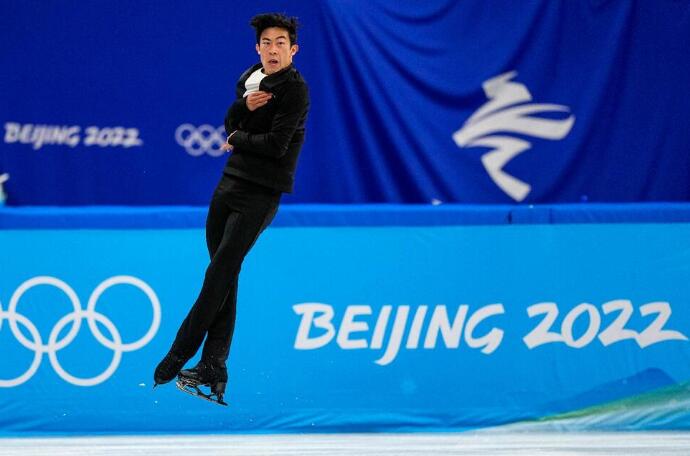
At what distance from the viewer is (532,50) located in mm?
7488

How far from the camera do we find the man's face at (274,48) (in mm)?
5055

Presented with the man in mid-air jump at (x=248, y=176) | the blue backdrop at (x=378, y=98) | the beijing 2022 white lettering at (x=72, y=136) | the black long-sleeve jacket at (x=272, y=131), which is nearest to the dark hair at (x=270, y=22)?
the man in mid-air jump at (x=248, y=176)

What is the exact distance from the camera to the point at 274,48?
505 cm

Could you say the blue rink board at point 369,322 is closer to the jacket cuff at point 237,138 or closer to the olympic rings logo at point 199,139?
the olympic rings logo at point 199,139

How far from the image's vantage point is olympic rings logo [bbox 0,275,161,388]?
7.31 meters

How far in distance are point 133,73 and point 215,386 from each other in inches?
110

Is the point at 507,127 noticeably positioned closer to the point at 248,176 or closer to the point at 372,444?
the point at 372,444

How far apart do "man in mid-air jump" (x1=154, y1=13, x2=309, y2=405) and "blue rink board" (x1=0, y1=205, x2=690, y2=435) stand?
2086 mm

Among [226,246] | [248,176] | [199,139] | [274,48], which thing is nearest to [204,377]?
[226,246]

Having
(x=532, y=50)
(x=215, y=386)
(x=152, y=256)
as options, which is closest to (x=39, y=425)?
(x=152, y=256)

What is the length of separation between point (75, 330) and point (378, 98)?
2215 millimetres

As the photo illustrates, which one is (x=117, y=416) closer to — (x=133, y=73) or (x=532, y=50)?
(x=133, y=73)

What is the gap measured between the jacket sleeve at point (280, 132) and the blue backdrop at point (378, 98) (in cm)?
232

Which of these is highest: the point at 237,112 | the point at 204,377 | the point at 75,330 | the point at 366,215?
the point at 366,215
